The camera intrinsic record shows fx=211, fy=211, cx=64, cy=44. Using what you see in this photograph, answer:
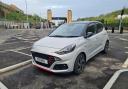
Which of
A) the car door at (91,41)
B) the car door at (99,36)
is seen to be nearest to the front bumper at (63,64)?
the car door at (91,41)

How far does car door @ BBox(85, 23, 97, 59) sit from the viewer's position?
7441mm

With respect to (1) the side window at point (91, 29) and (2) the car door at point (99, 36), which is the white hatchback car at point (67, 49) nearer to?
(1) the side window at point (91, 29)

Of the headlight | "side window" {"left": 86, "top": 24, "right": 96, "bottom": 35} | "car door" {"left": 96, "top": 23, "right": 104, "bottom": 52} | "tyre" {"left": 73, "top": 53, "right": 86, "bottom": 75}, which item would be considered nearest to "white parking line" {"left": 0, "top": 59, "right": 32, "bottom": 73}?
the headlight

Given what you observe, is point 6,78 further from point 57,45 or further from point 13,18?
point 13,18

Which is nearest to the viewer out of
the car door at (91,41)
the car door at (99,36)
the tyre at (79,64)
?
the tyre at (79,64)

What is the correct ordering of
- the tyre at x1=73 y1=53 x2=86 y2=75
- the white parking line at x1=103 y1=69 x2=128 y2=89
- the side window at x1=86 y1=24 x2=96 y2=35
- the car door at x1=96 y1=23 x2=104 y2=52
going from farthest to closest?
the car door at x1=96 y1=23 x2=104 y2=52 → the side window at x1=86 y1=24 x2=96 y2=35 → the tyre at x1=73 y1=53 x2=86 y2=75 → the white parking line at x1=103 y1=69 x2=128 y2=89

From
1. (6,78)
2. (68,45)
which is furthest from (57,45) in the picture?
(6,78)

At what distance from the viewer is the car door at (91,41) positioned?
7.44 meters

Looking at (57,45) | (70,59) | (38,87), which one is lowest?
(38,87)

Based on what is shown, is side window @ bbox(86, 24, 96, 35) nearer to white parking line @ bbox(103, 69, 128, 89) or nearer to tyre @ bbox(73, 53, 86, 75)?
tyre @ bbox(73, 53, 86, 75)

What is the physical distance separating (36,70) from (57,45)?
138 cm

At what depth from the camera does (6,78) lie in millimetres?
6453

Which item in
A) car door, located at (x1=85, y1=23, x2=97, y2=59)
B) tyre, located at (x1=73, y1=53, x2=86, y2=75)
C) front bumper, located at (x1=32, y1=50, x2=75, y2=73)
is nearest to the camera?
front bumper, located at (x1=32, y1=50, x2=75, y2=73)

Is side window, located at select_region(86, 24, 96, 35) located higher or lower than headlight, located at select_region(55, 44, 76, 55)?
higher
